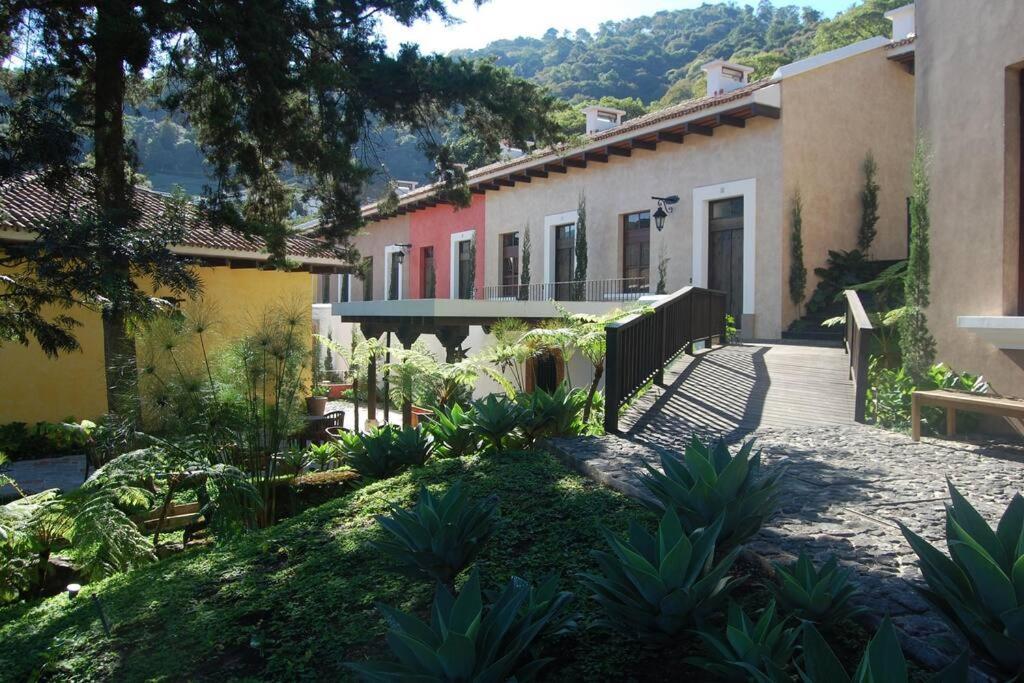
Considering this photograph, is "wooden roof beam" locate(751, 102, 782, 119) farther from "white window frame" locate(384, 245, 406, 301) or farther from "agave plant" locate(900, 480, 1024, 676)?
"white window frame" locate(384, 245, 406, 301)

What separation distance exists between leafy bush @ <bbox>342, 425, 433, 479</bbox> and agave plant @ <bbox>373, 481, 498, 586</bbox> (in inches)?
102

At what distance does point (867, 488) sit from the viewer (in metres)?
4.51

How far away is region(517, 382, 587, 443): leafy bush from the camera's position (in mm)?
6016

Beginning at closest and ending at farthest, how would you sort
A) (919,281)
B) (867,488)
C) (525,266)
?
(867,488)
(919,281)
(525,266)

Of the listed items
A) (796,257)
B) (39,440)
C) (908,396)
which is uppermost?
(796,257)

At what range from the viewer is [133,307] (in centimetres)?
568

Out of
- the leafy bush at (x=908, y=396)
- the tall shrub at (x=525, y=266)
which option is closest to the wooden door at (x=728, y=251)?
the tall shrub at (x=525, y=266)

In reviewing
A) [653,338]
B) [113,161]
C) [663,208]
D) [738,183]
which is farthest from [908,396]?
[663,208]

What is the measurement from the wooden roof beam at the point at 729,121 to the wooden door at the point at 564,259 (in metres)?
5.17

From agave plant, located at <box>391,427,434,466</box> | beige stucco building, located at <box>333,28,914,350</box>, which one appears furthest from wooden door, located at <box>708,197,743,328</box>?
agave plant, located at <box>391,427,434,466</box>

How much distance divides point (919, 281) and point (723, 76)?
11709mm

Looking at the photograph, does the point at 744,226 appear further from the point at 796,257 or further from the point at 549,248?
the point at 549,248

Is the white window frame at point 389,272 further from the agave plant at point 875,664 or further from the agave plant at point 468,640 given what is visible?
the agave plant at point 875,664

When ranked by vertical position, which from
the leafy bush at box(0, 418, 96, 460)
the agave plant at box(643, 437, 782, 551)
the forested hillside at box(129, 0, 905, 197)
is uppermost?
the forested hillside at box(129, 0, 905, 197)
